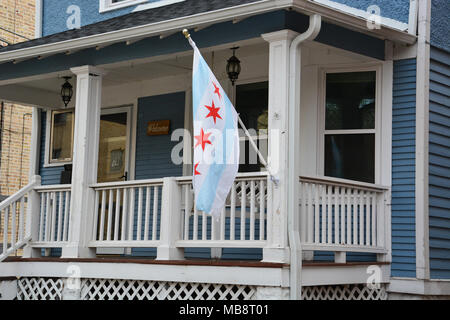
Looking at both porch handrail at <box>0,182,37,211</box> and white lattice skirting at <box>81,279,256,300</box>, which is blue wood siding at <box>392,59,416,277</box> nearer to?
white lattice skirting at <box>81,279,256,300</box>

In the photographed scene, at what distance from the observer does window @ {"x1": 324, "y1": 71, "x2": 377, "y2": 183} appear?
9062 millimetres

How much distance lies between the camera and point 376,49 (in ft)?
29.0

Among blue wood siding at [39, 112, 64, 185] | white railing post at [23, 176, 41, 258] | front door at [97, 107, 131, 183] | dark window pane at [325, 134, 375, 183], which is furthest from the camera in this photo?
blue wood siding at [39, 112, 64, 185]

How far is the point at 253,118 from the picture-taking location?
9.95 meters

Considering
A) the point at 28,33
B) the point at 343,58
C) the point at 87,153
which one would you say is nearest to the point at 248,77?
the point at 343,58

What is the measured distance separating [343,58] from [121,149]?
4.06 m

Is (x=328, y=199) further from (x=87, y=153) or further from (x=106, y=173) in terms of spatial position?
(x=106, y=173)

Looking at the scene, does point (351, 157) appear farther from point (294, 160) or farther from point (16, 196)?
point (16, 196)

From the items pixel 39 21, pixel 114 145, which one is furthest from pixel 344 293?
pixel 39 21

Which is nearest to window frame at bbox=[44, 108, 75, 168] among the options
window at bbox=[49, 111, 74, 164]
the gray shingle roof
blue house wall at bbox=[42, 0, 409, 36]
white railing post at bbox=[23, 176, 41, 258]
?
window at bbox=[49, 111, 74, 164]

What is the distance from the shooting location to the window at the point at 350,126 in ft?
29.7

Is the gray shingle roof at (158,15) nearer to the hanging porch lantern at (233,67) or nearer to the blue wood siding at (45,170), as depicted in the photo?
the hanging porch lantern at (233,67)

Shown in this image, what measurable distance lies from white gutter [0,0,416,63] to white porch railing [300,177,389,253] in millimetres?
1733

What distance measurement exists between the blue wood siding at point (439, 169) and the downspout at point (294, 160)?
2078 millimetres
